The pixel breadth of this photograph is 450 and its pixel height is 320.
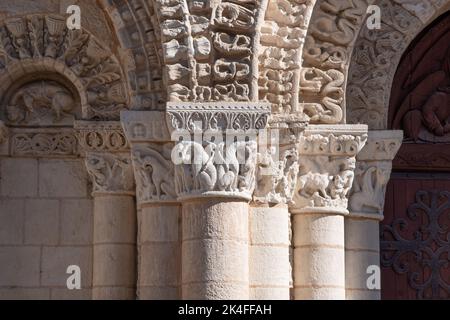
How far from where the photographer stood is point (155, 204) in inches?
387

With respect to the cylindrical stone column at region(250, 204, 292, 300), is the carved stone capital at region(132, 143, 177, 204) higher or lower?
higher

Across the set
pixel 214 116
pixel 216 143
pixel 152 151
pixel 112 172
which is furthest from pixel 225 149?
pixel 112 172

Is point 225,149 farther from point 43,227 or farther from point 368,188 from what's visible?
point 43,227

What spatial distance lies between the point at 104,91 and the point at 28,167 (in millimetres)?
852

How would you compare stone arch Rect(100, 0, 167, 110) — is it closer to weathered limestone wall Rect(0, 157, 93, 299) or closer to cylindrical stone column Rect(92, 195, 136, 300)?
cylindrical stone column Rect(92, 195, 136, 300)

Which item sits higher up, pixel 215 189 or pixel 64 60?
pixel 64 60

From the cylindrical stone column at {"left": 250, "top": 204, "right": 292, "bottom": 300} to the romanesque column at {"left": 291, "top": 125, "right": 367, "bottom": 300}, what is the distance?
0.25 metres

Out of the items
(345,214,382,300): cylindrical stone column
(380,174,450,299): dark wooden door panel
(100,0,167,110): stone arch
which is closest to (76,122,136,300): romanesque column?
(100,0,167,110): stone arch

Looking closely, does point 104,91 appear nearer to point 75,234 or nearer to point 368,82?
point 75,234

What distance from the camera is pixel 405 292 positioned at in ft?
35.1

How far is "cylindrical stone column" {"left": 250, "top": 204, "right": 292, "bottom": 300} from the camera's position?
966cm

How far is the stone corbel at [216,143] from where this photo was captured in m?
9.49

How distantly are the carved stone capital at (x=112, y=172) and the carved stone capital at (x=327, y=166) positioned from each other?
1.28 m

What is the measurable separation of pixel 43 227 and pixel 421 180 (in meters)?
3.09
